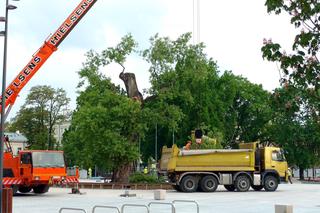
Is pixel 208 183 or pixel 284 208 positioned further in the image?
pixel 208 183

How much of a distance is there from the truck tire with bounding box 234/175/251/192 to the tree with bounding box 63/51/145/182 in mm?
8251

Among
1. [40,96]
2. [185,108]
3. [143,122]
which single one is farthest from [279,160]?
[40,96]

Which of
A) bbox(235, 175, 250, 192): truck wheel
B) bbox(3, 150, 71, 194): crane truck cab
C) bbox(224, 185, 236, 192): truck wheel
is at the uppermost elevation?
bbox(3, 150, 71, 194): crane truck cab

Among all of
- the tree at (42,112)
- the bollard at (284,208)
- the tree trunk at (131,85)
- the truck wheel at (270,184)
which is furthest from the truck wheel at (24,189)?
the tree at (42,112)

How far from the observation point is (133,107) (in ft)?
127

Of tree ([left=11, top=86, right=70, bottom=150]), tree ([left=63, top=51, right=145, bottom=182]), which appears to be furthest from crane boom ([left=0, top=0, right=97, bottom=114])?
tree ([left=11, top=86, right=70, bottom=150])

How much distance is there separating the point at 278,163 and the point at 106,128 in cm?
1208

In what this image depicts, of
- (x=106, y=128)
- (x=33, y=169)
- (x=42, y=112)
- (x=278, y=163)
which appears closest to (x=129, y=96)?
(x=106, y=128)

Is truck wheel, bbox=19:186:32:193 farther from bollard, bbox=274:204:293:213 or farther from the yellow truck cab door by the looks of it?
bollard, bbox=274:204:293:213

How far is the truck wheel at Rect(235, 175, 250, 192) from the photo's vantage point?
33688 mm

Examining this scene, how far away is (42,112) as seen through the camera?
77000 mm

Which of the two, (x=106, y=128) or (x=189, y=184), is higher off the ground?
(x=106, y=128)

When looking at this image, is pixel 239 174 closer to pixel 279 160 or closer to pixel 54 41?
pixel 279 160

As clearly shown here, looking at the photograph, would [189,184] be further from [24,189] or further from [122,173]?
[24,189]
